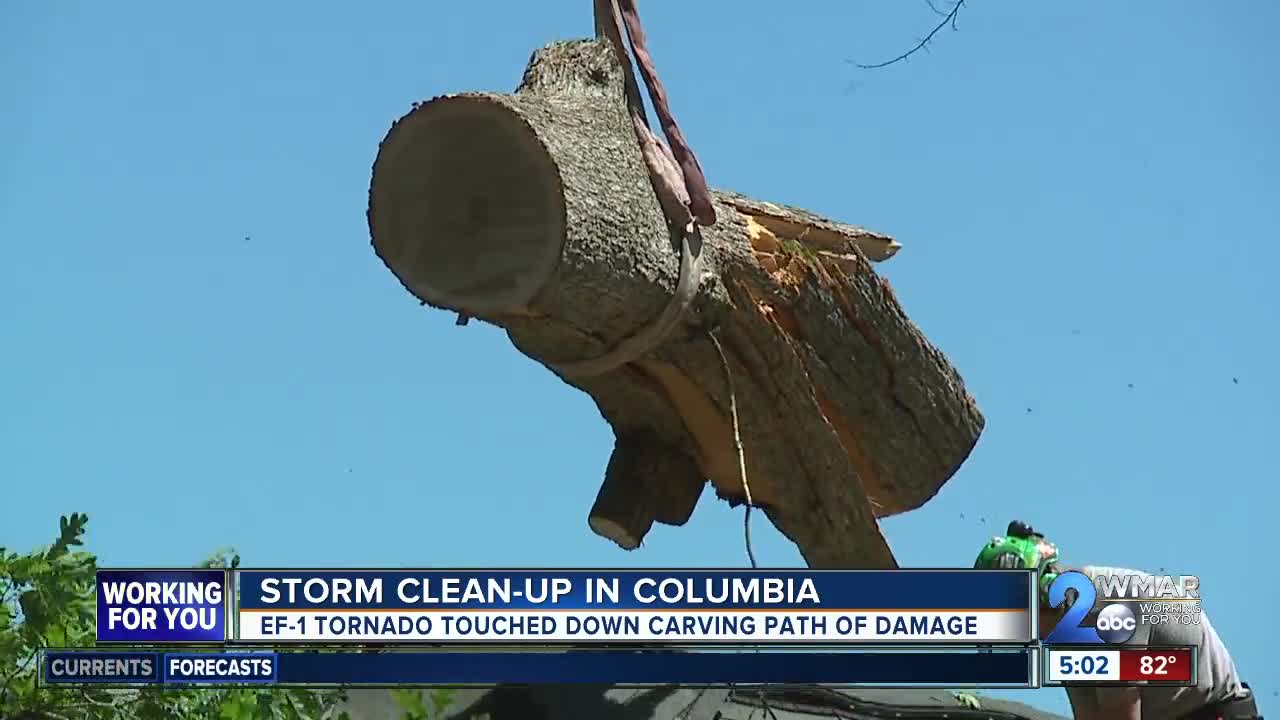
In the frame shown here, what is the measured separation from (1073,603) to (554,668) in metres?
1.67

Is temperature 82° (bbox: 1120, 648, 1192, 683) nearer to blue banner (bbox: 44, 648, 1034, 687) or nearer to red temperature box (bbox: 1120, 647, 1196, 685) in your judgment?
red temperature box (bbox: 1120, 647, 1196, 685)

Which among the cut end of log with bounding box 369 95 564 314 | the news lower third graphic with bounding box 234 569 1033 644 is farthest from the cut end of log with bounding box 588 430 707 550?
the cut end of log with bounding box 369 95 564 314

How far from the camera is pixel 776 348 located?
7.27m

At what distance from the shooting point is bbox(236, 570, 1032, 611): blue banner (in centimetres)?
693

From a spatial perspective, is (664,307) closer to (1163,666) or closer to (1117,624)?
(1117,624)

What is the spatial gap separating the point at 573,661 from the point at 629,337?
108 centimetres

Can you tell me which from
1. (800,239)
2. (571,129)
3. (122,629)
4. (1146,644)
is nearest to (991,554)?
(1146,644)

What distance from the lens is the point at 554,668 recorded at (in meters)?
7.00

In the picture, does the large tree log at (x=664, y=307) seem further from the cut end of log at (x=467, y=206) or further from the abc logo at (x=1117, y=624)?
the abc logo at (x=1117, y=624)

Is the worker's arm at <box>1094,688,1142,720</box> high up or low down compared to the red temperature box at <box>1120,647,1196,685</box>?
down

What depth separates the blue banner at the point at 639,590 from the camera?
6.93m

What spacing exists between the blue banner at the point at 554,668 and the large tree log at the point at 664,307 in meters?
0.65

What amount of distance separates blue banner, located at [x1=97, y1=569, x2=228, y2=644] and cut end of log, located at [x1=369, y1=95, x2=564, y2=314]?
132 cm

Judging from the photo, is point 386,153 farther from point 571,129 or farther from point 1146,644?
point 1146,644
